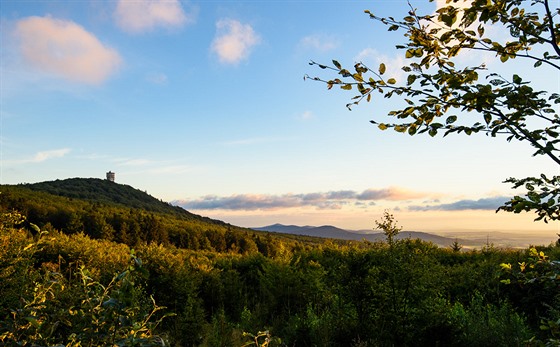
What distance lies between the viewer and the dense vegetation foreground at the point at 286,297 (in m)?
1.69

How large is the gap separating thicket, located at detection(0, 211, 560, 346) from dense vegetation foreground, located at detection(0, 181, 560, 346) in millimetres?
15

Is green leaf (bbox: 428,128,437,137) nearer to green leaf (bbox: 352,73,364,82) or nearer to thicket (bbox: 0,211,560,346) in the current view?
green leaf (bbox: 352,73,364,82)

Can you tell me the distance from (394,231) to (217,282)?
9368 millimetres

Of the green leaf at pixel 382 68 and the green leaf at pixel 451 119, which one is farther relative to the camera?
the green leaf at pixel 382 68

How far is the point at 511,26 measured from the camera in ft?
6.23

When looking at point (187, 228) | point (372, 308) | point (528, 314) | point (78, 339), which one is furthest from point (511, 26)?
point (187, 228)

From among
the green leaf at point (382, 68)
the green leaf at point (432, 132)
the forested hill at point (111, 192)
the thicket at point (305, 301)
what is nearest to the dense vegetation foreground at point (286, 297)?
the thicket at point (305, 301)

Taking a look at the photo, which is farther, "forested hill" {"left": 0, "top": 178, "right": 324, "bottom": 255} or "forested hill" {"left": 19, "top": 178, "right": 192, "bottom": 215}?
"forested hill" {"left": 19, "top": 178, "right": 192, "bottom": 215}

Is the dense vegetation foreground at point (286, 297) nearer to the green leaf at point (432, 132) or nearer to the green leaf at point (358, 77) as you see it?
the green leaf at point (432, 132)

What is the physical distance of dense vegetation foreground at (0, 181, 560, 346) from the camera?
169cm

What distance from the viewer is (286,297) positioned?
47.1 ft

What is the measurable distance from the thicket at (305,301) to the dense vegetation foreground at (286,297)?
2cm

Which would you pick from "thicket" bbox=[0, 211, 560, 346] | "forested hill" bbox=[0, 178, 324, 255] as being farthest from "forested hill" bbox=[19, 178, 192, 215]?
"thicket" bbox=[0, 211, 560, 346]

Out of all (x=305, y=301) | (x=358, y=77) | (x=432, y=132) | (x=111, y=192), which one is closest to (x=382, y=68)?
(x=358, y=77)
